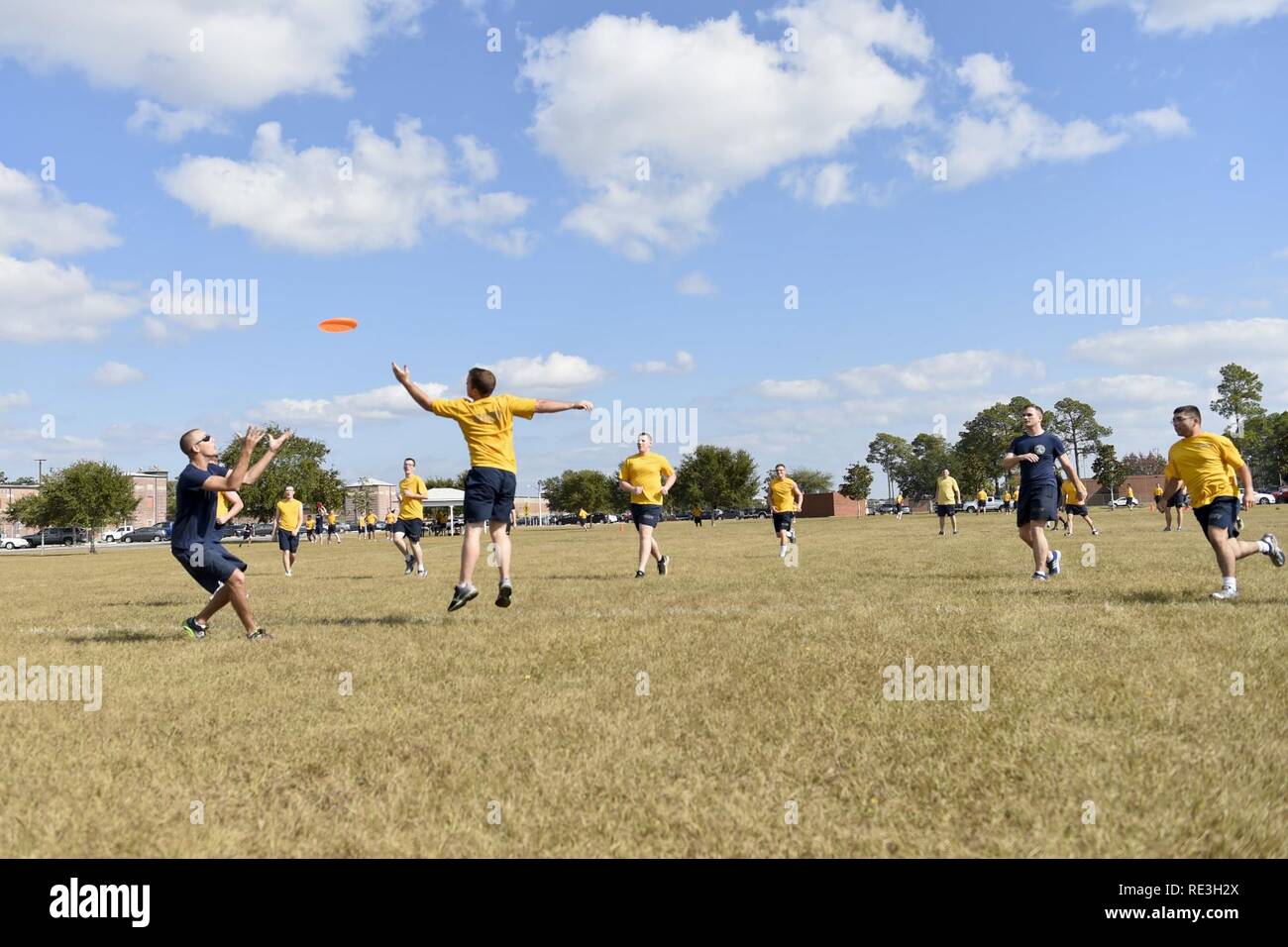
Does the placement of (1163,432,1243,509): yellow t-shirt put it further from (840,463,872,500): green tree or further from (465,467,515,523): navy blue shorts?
(840,463,872,500): green tree

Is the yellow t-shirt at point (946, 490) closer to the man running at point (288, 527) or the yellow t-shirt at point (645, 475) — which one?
the yellow t-shirt at point (645, 475)

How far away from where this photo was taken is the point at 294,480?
251 ft

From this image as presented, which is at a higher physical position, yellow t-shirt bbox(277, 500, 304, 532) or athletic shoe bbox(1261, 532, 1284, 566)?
yellow t-shirt bbox(277, 500, 304, 532)

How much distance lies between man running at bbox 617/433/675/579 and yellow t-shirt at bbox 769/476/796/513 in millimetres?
5337

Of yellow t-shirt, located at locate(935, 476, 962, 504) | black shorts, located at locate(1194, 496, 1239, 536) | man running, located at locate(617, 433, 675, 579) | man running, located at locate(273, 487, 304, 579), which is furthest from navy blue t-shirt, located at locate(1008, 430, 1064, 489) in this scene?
yellow t-shirt, located at locate(935, 476, 962, 504)

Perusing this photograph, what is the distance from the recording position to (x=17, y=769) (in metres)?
4.08

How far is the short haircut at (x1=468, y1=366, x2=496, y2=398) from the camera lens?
26.2ft

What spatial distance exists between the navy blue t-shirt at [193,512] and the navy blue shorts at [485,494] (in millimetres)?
2349

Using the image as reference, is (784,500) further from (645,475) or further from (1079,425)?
(1079,425)

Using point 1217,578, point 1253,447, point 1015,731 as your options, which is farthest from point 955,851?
point 1253,447
